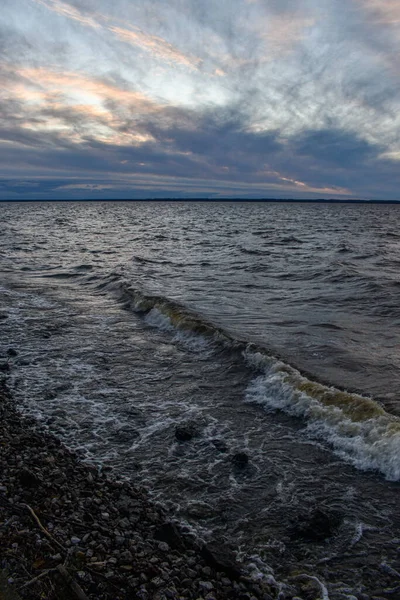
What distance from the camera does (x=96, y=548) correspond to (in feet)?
16.3

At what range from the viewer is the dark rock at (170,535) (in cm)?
531

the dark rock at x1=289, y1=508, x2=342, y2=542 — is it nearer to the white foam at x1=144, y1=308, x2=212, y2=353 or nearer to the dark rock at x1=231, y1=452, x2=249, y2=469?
the dark rock at x1=231, y1=452, x2=249, y2=469

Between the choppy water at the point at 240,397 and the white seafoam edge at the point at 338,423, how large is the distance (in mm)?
30

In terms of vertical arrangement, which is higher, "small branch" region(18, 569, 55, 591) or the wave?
"small branch" region(18, 569, 55, 591)

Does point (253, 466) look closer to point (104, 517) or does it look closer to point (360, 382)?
point (104, 517)

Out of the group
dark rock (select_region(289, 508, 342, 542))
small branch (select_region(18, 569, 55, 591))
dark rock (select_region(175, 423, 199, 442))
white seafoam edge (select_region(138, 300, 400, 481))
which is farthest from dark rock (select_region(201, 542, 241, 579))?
white seafoam edge (select_region(138, 300, 400, 481))

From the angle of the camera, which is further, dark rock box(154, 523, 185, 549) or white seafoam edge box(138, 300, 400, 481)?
white seafoam edge box(138, 300, 400, 481)

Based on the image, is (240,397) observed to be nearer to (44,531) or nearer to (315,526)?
(315,526)

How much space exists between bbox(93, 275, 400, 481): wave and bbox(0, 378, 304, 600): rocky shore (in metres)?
3.40

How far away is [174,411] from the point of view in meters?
9.25

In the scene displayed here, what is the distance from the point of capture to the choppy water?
6082mm

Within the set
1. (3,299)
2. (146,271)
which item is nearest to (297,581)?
(3,299)

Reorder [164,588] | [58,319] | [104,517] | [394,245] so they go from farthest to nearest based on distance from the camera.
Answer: [394,245] → [58,319] → [104,517] → [164,588]

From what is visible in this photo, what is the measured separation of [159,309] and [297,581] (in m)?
13.1
